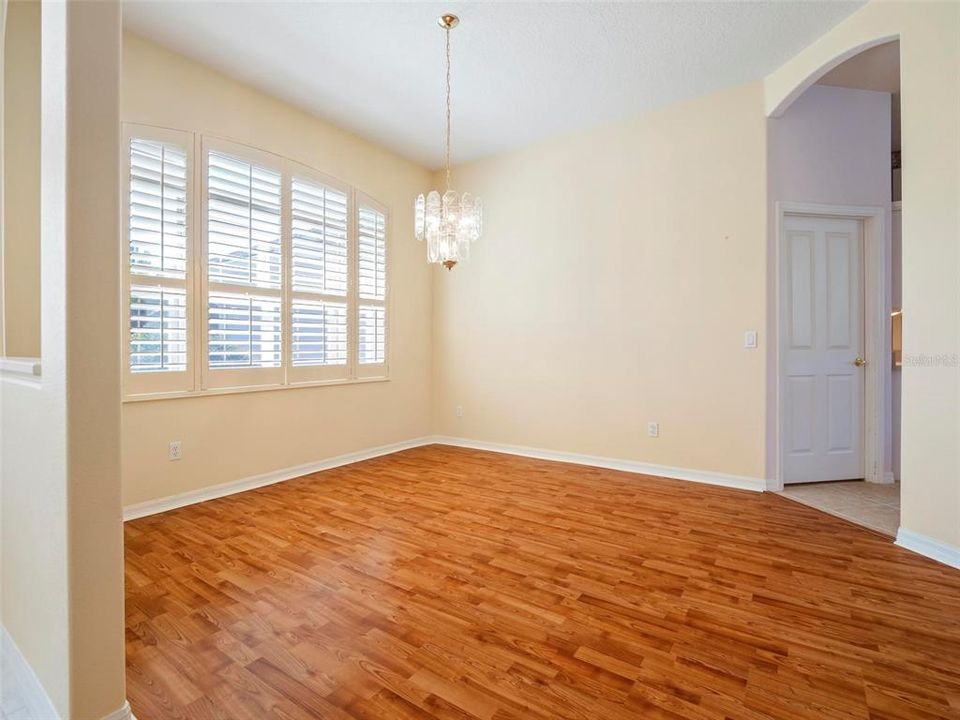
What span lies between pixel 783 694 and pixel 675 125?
13.6 feet

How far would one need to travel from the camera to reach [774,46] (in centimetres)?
319

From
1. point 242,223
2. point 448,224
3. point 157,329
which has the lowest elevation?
point 157,329

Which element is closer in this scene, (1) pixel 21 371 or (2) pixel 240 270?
(1) pixel 21 371

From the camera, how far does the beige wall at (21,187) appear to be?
2.13 meters

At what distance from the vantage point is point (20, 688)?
147cm

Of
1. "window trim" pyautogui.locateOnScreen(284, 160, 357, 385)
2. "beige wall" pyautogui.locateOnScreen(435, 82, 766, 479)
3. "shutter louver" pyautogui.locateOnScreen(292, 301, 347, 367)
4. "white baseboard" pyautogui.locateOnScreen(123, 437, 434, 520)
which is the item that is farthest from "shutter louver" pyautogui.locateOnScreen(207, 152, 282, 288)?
"beige wall" pyautogui.locateOnScreen(435, 82, 766, 479)

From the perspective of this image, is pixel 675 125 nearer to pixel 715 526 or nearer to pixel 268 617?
pixel 715 526

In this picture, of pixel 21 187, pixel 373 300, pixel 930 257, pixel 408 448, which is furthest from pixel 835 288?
pixel 21 187

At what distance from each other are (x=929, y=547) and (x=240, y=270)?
15.9 feet

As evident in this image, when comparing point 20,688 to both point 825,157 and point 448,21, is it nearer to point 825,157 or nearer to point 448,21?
point 448,21

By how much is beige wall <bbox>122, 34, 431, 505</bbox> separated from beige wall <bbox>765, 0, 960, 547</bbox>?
411cm

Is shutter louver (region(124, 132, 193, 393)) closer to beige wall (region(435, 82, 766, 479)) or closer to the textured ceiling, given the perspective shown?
beige wall (region(435, 82, 766, 479))

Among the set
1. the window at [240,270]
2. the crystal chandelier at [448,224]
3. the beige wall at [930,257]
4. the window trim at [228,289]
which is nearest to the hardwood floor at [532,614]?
the beige wall at [930,257]

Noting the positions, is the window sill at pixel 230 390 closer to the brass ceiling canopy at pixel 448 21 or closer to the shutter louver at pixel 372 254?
the shutter louver at pixel 372 254
